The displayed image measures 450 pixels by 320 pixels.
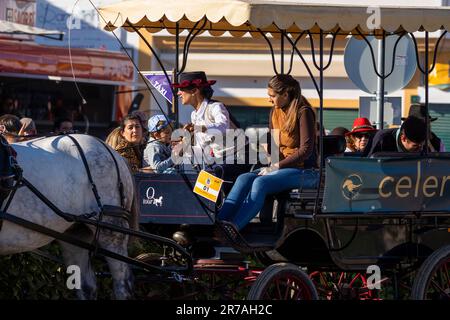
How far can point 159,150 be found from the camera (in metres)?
8.28

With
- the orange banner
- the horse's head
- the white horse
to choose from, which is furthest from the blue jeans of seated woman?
the orange banner

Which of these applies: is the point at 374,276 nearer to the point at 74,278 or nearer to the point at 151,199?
the point at 151,199

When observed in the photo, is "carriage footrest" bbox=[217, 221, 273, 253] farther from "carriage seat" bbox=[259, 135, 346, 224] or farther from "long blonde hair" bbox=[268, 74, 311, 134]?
"long blonde hair" bbox=[268, 74, 311, 134]

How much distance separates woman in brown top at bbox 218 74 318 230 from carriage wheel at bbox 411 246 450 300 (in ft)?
3.25

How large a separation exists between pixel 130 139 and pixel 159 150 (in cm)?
71

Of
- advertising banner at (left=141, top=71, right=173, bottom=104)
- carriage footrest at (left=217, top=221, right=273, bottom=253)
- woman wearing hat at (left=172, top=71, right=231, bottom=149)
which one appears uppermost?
advertising banner at (left=141, top=71, right=173, bottom=104)

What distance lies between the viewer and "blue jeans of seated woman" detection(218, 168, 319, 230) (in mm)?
7508

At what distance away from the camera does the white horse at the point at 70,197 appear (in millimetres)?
6707

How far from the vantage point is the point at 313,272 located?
28.9ft

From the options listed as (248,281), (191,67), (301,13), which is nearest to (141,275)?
(248,281)

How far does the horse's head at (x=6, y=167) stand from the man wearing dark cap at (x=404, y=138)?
9.69 ft

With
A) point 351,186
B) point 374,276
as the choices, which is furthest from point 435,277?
point 351,186
